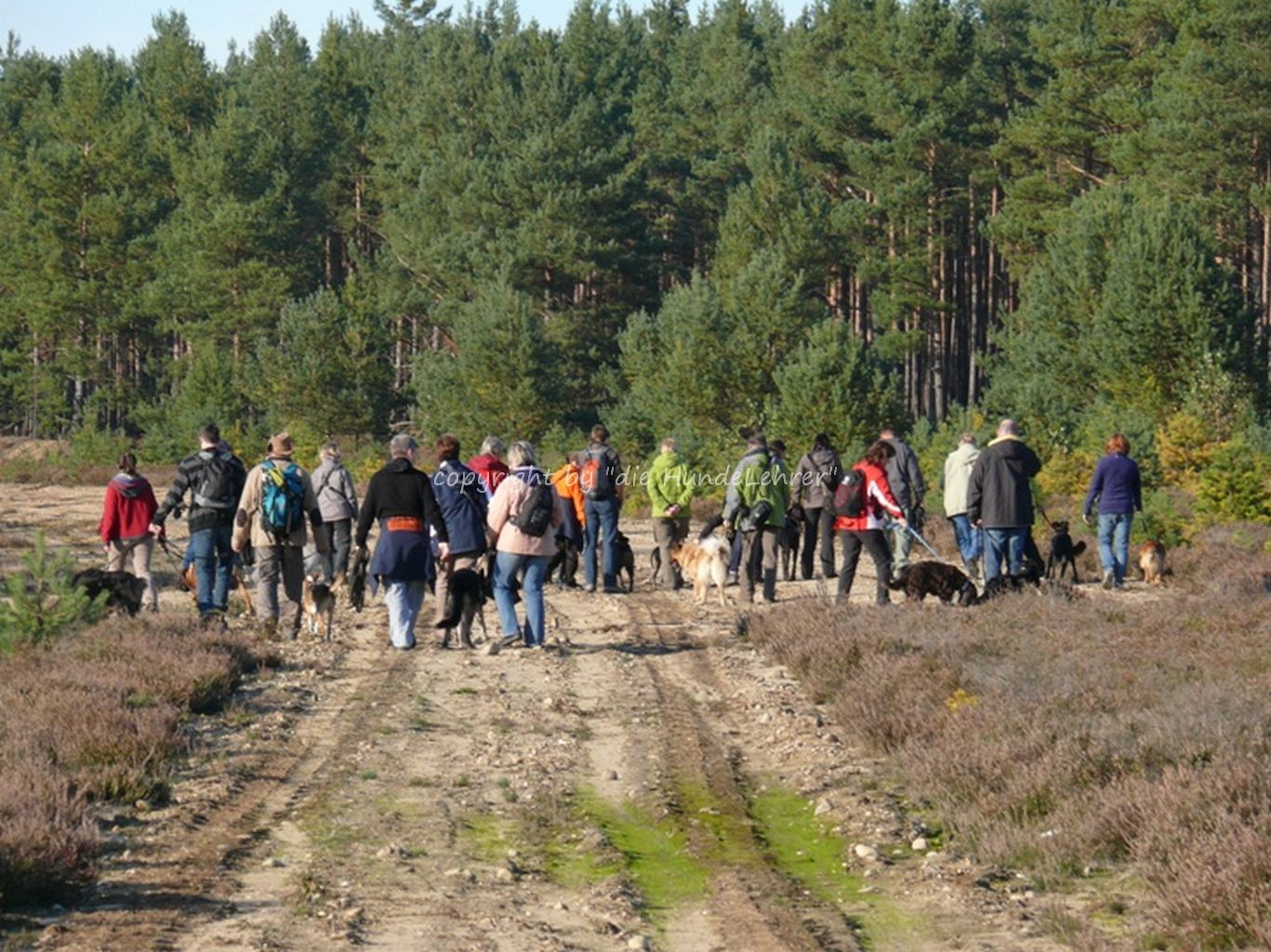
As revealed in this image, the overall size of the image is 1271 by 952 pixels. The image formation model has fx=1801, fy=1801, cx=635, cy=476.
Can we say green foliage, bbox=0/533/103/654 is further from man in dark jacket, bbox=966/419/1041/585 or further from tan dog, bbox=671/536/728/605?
man in dark jacket, bbox=966/419/1041/585

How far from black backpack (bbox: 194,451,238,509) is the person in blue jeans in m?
8.88

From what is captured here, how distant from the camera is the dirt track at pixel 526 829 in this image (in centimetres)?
686

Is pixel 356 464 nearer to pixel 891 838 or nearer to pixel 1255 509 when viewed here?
pixel 1255 509

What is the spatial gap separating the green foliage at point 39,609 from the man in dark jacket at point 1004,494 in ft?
27.2

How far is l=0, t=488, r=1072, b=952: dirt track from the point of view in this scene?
22.5 feet

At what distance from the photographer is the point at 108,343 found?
74.9m

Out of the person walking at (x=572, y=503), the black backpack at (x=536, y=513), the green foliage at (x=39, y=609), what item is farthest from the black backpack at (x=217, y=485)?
the person walking at (x=572, y=503)

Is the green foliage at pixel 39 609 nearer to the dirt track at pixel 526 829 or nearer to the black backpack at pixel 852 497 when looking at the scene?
the dirt track at pixel 526 829

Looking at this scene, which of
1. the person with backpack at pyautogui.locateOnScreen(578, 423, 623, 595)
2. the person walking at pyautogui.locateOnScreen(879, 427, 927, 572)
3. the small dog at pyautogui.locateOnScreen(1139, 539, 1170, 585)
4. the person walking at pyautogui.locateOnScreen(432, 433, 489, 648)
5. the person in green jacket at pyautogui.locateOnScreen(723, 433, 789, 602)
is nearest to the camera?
the person walking at pyautogui.locateOnScreen(432, 433, 489, 648)

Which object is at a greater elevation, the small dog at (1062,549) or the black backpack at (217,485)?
the black backpack at (217,485)

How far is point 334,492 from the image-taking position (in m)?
17.1

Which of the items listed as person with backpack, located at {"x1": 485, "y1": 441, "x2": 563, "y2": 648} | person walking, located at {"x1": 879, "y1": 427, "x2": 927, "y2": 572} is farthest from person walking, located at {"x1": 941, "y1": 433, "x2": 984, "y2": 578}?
person with backpack, located at {"x1": 485, "y1": 441, "x2": 563, "y2": 648}

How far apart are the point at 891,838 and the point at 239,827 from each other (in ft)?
10.0

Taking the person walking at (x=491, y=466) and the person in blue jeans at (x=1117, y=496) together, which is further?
the person in blue jeans at (x=1117, y=496)
